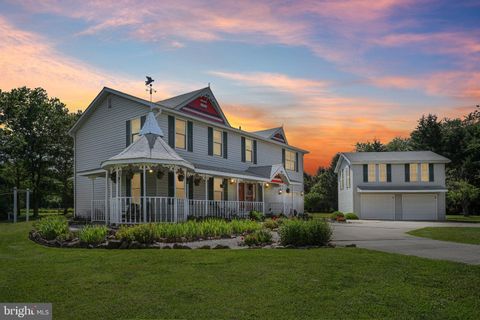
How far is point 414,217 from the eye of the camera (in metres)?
38.7

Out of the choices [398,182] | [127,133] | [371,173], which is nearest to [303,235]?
[127,133]

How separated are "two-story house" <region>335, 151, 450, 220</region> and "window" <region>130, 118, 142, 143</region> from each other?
23.4 metres

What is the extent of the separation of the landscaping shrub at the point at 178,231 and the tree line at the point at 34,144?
26857 mm

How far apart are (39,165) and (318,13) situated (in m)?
32.4

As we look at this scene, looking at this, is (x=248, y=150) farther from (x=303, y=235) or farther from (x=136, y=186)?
(x=303, y=235)

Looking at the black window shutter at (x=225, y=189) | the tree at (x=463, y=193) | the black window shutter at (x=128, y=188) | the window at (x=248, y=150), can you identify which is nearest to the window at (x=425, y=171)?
the tree at (x=463, y=193)

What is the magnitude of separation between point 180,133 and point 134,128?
7.86ft

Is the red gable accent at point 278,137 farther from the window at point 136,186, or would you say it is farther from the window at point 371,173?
the window at point 136,186

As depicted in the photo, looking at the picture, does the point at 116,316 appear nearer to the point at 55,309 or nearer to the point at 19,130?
the point at 55,309

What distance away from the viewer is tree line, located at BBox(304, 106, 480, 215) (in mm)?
44838

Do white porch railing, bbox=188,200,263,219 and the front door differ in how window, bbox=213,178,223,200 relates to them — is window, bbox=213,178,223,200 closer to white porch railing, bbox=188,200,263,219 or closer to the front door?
white porch railing, bbox=188,200,263,219

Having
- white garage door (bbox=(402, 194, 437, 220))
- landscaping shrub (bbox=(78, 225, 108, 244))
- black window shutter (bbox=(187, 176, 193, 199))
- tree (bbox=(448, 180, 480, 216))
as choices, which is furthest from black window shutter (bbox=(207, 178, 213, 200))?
tree (bbox=(448, 180, 480, 216))

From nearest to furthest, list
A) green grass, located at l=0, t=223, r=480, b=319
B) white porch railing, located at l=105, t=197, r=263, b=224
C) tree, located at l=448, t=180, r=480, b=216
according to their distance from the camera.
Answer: green grass, located at l=0, t=223, r=480, b=319
white porch railing, located at l=105, t=197, r=263, b=224
tree, located at l=448, t=180, r=480, b=216

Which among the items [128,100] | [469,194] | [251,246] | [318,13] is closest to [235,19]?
[318,13]
